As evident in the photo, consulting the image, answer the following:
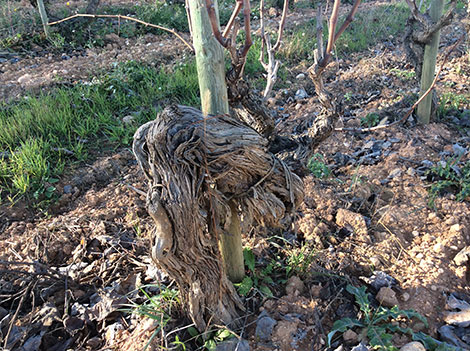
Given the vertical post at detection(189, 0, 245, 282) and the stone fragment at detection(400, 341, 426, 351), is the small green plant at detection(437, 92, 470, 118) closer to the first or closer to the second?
the stone fragment at detection(400, 341, 426, 351)

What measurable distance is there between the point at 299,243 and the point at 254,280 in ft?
1.58

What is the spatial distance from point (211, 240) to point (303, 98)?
3.30 metres

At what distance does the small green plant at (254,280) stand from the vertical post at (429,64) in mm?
2461

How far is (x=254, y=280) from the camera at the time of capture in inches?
78.5

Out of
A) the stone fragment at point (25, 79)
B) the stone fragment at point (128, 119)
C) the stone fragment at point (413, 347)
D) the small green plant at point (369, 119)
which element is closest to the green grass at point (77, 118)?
the stone fragment at point (128, 119)

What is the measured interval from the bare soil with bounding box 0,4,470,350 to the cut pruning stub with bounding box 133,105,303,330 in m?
0.37

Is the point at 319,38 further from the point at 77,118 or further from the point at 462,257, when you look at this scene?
the point at 77,118

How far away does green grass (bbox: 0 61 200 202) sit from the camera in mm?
3197

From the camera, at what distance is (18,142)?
3627 millimetres

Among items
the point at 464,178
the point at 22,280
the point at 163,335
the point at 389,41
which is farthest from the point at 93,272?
Result: the point at 389,41

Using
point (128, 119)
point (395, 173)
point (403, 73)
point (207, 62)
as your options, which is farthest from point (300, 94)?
point (207, 62)

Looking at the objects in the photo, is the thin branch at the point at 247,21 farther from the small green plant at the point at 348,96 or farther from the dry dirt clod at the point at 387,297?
the small green plant at the point at 348,96

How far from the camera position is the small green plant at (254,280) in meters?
1.88

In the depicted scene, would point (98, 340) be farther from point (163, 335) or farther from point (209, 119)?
point (209, 119)
